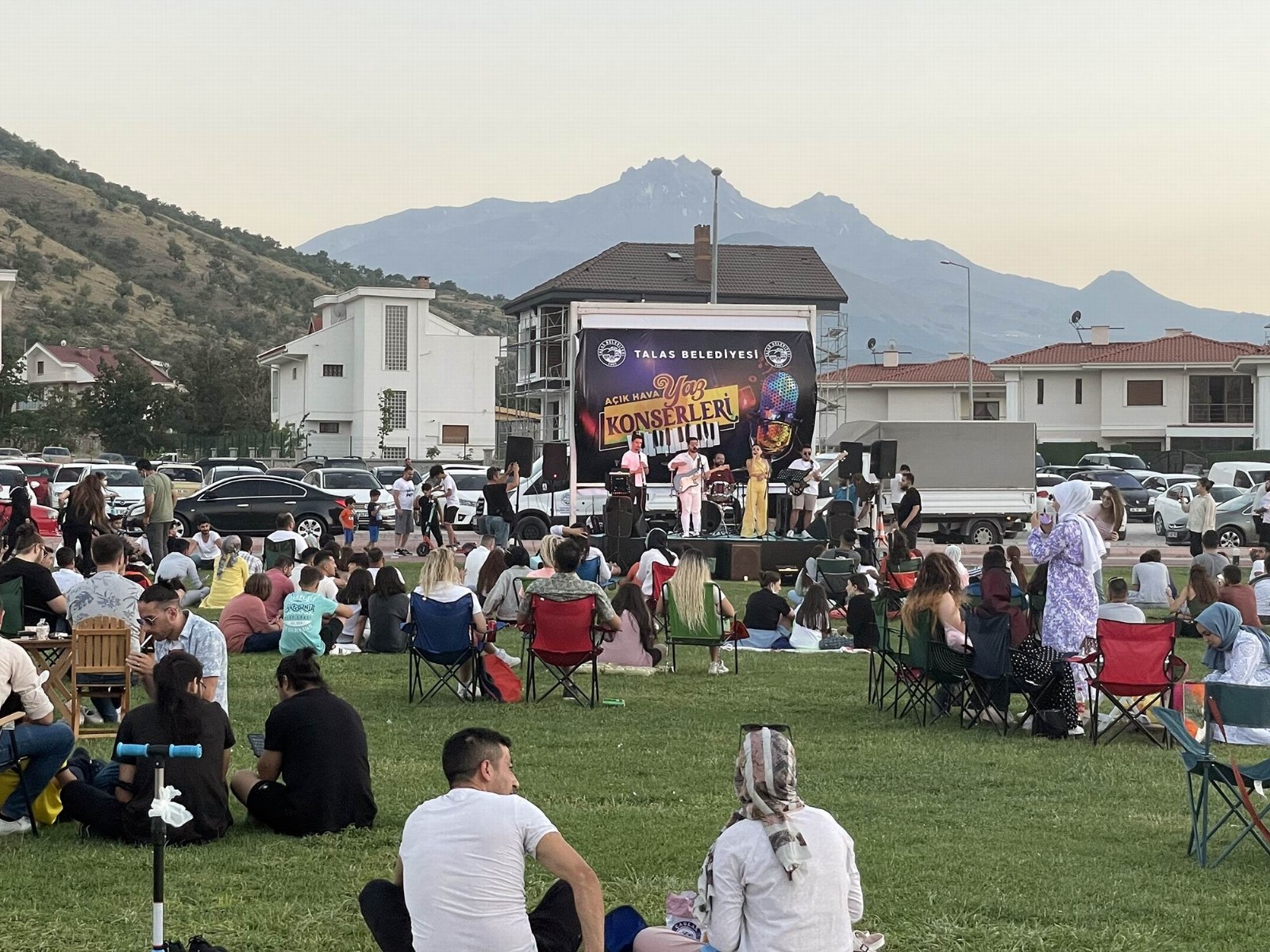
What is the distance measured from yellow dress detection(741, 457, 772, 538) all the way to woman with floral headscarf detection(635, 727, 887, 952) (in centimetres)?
2155

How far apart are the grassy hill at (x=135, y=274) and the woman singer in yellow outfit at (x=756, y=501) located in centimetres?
5877

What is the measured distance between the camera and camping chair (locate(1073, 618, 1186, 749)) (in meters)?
10.2

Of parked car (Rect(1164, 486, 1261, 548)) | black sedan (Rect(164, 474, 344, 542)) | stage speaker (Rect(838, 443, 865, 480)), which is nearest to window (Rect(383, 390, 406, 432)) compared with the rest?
black sedan (Rect(164, 474, 344, 542))

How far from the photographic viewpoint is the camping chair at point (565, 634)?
11.7m

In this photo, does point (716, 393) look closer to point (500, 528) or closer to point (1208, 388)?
point (500, 528)

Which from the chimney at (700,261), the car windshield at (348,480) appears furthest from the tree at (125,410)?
the car windshield at (348,480)

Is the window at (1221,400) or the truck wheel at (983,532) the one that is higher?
the window at (1221,400)

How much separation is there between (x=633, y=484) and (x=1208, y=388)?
4596 centimetres

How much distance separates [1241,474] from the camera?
36.4 meters

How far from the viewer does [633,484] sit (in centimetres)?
2705

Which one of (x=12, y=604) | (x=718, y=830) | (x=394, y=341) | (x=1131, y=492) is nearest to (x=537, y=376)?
(x=394, y=341)

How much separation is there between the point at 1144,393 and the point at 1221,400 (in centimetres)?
303

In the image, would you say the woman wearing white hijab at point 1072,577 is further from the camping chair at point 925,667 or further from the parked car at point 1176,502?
the parked car at point 1176,502

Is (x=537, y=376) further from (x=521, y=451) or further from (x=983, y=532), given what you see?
(x=521, y=451)
